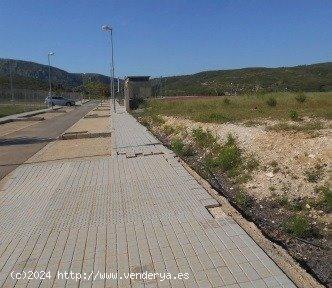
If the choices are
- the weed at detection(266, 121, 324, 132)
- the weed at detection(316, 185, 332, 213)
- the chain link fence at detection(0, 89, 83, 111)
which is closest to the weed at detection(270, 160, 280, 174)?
the weed at detection(316, 185, 332, 213)

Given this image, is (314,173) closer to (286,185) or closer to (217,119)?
(286,185)

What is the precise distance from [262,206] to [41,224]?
377 centimetres

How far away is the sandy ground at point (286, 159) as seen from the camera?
7695 millimetres

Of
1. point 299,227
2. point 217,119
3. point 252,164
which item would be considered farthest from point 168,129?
point 299,227

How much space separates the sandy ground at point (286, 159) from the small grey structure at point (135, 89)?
90.8ft

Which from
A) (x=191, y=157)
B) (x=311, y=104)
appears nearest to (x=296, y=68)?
(x=311, y=104)

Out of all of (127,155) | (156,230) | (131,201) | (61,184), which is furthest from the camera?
(127,155)

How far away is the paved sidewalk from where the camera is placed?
4156mm

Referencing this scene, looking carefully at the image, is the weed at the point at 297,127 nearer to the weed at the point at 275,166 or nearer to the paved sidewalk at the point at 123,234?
the weed at the point at 275,166

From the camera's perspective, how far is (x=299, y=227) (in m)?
5.87

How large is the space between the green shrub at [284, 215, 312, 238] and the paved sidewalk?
40.7 inches

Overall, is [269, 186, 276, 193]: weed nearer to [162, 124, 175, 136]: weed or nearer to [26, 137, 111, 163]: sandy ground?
[26, 137, 111, 163]: sandy ground

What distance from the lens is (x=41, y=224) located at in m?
6.03

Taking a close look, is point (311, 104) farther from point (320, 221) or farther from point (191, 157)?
point (320, 221)
